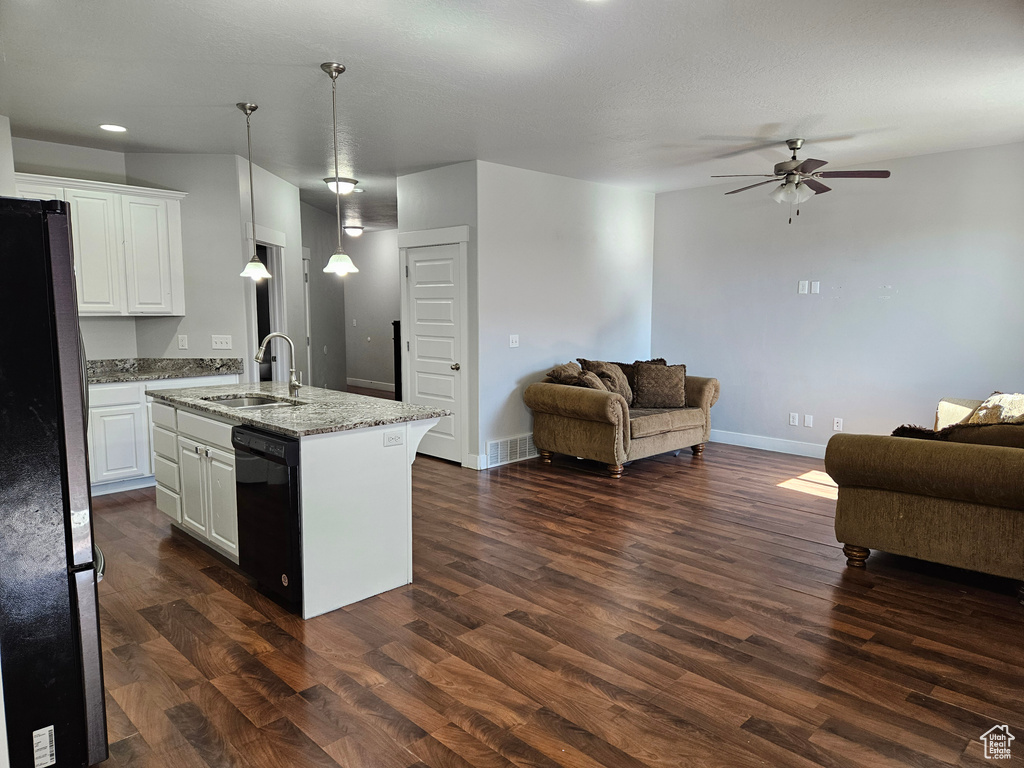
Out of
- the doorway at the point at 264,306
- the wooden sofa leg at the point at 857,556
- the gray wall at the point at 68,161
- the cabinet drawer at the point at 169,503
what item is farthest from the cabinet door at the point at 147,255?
the wooden sofa leg at the point at 857,556

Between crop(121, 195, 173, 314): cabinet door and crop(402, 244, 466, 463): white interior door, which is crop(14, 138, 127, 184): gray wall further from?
crop(402, 244, 466, 463): white interior door

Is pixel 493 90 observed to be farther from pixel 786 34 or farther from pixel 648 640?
pixel 648 640

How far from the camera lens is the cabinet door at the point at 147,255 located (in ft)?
16.0

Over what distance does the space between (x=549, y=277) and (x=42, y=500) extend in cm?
485

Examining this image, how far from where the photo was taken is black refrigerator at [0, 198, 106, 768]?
1623 mm

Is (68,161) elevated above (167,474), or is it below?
above

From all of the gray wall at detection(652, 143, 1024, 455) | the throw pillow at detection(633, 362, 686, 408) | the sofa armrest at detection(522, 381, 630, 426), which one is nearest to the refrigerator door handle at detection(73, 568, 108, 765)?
the sofa armrest at detection(522, 381, 630, 426)

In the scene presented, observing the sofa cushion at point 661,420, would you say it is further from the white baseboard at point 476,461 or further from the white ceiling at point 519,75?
the white ceiling at point 519,75

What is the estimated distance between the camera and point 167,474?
13.2 feet

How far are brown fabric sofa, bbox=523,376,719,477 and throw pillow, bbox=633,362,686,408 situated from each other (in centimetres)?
10

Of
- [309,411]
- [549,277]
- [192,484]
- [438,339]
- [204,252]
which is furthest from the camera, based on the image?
[549,277]

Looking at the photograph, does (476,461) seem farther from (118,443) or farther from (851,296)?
(851,296)

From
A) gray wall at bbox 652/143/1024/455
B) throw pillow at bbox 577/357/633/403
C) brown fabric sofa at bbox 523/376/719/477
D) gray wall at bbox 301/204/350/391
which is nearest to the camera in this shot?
gray wall at bbox 652/143/1024/455

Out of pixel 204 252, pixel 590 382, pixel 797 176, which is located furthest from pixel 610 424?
pixel 204 252
